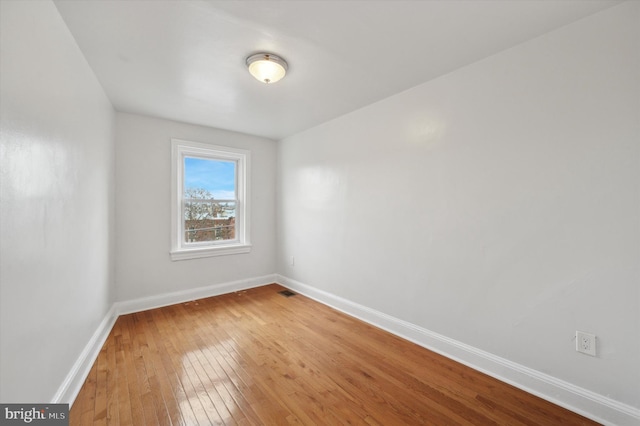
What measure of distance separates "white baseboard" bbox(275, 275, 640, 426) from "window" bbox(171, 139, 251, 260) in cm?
236

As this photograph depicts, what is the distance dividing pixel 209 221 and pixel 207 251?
48 cm

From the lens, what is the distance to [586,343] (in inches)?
65.9

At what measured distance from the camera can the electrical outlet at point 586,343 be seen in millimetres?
1648

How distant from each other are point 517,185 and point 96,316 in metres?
3.76

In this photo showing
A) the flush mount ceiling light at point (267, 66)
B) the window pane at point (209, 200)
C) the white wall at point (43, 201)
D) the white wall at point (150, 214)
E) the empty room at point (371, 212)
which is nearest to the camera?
the white wall at point (43, 201)

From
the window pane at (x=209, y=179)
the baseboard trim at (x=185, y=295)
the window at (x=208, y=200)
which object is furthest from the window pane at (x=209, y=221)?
the baseboard trim at (x=185, y=295)

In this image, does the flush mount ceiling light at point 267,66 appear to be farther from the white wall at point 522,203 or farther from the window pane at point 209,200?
the window pane at point 209,200

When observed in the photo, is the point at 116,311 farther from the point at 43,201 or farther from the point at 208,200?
the point at 43,201

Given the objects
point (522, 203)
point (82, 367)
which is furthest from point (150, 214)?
point (522, 203)

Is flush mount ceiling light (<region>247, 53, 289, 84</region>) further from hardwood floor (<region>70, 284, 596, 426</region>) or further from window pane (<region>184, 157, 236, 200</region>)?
hardwood floor (<region>70, 284, 596, 426</region>)

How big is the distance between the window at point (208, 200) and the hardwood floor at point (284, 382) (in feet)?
4.05

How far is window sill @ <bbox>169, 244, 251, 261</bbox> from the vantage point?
143 inches

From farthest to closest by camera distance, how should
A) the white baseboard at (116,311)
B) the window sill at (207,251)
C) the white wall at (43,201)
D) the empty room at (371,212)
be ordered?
the window sill at (207,251) → the white baseboard at (116,311) → the empty room at (371,212) → the white wall at (43,201)

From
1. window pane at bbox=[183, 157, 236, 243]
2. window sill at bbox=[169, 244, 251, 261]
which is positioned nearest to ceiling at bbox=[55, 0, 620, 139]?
window pane at bbox=[183, 157, 236, 243]
